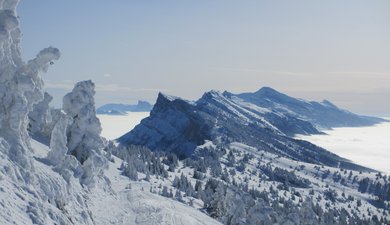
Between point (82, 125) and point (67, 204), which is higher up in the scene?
point (82, 125)

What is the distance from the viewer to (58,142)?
7225 centimetres

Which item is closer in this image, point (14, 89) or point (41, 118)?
point (14, 89)

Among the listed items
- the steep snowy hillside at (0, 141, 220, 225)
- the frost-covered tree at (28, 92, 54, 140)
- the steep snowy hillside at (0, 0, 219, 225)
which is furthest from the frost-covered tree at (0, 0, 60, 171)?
the frost-covered tree at (28, 92, 54, 140)

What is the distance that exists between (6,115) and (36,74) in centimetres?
1315

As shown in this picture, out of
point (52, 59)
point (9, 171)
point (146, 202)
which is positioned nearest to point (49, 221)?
point (9, 171)

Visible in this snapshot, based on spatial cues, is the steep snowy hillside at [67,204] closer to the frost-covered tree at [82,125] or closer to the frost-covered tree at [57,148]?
the frost-covered tree at [57,148]

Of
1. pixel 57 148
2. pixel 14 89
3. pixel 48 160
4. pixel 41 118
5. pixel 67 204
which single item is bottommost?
pixel 67 204

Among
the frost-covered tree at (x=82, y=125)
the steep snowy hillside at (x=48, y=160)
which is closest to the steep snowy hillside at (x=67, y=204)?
the steep snowy hillside at (x=48, y=160)

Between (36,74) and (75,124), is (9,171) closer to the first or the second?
(36,74)

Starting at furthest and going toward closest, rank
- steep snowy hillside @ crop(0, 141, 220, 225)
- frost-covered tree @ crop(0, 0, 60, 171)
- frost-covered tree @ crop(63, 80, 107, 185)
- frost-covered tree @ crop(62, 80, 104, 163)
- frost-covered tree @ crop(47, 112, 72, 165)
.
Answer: frost-covered tree @ crop(62, 80, 104, 163)
frost-covered tree @ crop(63, 80, 107, 185)
frost-covered tree @ crop(47, 112, 72, 165)
frost-covered tree @ crop(0, 0, 60, 171)
steep snowy hillside @ crop(0, 141, 220, 225)

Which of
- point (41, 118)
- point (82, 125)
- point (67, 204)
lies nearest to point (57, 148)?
point (67, 204)

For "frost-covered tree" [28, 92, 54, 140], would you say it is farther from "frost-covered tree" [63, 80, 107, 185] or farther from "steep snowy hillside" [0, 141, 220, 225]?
"steep snowy hillside" [0, 141, 220, 225]

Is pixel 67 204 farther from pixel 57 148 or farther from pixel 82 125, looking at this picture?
pixel 82 125

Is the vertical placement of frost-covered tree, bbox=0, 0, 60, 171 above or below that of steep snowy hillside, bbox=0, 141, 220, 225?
above
